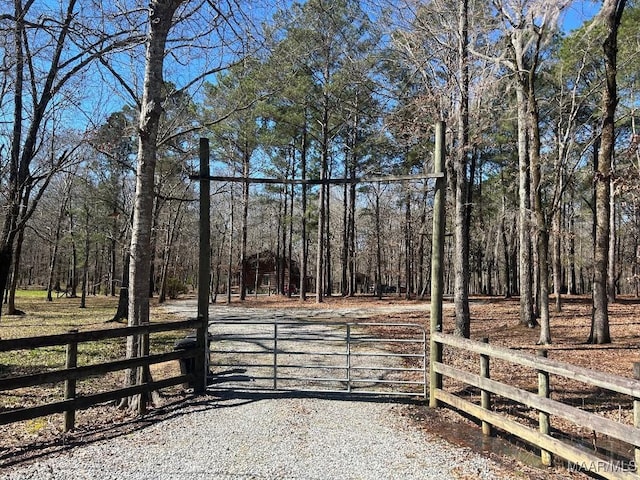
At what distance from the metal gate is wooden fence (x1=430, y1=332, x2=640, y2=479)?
826 millimetres

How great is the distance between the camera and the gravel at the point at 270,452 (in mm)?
3875

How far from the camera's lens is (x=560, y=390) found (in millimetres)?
7215

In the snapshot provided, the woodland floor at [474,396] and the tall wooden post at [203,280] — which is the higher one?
the tall wooden post at [203,280]

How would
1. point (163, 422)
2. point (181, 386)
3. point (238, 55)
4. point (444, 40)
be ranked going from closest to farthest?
point (163, 422) < point (181, 386) < point (238, 55) < point (444, 40)

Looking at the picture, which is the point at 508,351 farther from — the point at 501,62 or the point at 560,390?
the point at 501,62

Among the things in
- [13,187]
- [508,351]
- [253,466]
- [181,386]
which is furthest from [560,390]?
[13,187]

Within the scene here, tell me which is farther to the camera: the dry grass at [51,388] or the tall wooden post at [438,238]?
the tall wooden post at [438,238]

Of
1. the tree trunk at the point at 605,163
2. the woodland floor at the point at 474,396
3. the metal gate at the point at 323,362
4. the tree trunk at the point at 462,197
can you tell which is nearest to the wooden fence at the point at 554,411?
the woodland floor at the point at 474,396

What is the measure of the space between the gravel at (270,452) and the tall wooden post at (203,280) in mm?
820

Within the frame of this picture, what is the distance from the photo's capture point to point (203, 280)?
6.70 m

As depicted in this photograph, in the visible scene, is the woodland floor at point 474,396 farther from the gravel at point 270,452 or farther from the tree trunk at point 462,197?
the tree trunk at point 462,197

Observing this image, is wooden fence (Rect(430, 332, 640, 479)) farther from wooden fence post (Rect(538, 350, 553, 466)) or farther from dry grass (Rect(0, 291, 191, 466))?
dry grass (Rect(0, 291, 191, 466))

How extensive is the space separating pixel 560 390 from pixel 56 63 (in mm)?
11900

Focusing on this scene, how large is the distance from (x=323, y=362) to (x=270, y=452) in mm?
4991
